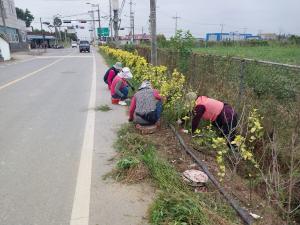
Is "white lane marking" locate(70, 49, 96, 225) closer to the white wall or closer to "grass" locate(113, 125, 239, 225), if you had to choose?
"grass" locate(113, 125, 239, 225)

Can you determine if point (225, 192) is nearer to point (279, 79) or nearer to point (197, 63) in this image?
point (279, 79)

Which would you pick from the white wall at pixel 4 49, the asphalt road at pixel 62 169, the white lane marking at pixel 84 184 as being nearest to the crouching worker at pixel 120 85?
the asphalt road at pixel 62 169

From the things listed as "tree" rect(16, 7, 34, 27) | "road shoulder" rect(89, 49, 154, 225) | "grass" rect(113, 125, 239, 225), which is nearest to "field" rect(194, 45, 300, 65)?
"grass" rect(113, 125, 239, 225)

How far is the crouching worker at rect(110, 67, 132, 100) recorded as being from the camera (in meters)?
9.00

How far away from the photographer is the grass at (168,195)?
325cm

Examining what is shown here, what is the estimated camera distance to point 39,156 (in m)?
5.16

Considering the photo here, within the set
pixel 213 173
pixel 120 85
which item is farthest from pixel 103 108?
pixel 213 173

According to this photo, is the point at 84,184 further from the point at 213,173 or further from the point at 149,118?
the point at 149,118

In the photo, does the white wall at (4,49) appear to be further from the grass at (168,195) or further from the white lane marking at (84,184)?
the grass at (168,195)

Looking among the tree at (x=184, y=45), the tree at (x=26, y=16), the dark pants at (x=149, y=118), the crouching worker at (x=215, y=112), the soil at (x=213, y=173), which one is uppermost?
the tree at (x=26, y=16)

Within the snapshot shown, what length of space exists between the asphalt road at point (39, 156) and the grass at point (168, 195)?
0.82 m

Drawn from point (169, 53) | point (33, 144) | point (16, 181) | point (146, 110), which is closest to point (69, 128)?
point (33, 144)

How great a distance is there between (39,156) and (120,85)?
4.27 metres

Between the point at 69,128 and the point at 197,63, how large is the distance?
4378 millimetres
